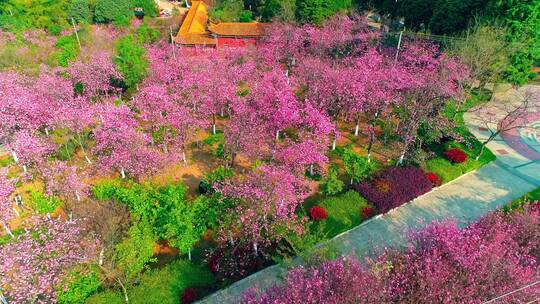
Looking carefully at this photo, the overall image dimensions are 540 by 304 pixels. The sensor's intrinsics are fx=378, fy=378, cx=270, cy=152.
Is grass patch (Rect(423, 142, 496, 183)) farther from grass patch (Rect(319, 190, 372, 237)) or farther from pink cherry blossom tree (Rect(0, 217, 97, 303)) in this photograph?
pink cherry blossom tree (Rect(0, 217, 97, 303))

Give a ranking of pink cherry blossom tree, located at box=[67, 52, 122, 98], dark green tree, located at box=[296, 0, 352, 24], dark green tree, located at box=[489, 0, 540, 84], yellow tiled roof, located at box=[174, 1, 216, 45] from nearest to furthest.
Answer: dark green tree, located at box=[489, 0, 540, 84] < pink cherry blossom tree, located at box=[67, 52, 122, 98] < dark green tree, located at box=[296, 0, 352, 24] < yellow tiled roof, located at box=[174, 1, 216, 45]

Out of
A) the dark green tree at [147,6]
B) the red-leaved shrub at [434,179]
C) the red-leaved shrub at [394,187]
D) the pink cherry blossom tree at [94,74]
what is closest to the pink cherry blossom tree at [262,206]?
the red-leaved shrub at [394,187]

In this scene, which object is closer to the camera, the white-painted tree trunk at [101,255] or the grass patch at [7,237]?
the white-painted tree trunk at [101,255]

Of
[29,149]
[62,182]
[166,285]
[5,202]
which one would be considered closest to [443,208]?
[166,285]

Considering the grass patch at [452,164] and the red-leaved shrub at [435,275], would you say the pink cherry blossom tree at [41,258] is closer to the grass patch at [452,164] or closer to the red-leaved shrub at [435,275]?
the red-leaved shrub at [435,275]

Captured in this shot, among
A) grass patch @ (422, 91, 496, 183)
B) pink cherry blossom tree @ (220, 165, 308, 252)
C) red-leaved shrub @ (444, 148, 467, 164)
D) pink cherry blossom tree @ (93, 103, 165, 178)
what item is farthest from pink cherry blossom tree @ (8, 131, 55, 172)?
red-leaved shrub @ (444, 148, 467, 164)

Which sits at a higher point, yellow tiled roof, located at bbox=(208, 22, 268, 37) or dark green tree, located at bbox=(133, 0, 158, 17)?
dark green tree, located at bbox=(133, 0, 158, 17)

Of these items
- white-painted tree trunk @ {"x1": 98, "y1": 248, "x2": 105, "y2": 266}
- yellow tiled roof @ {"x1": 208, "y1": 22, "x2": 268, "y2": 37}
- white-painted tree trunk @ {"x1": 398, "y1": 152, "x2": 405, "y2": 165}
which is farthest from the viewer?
yellow tiled roof @ {"x1": 208, "y1": 22, "x2": 268, "y2": 37}

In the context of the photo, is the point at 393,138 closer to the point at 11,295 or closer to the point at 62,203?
the point at 62,203

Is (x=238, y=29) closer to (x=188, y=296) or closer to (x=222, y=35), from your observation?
(x=222, y=35)
